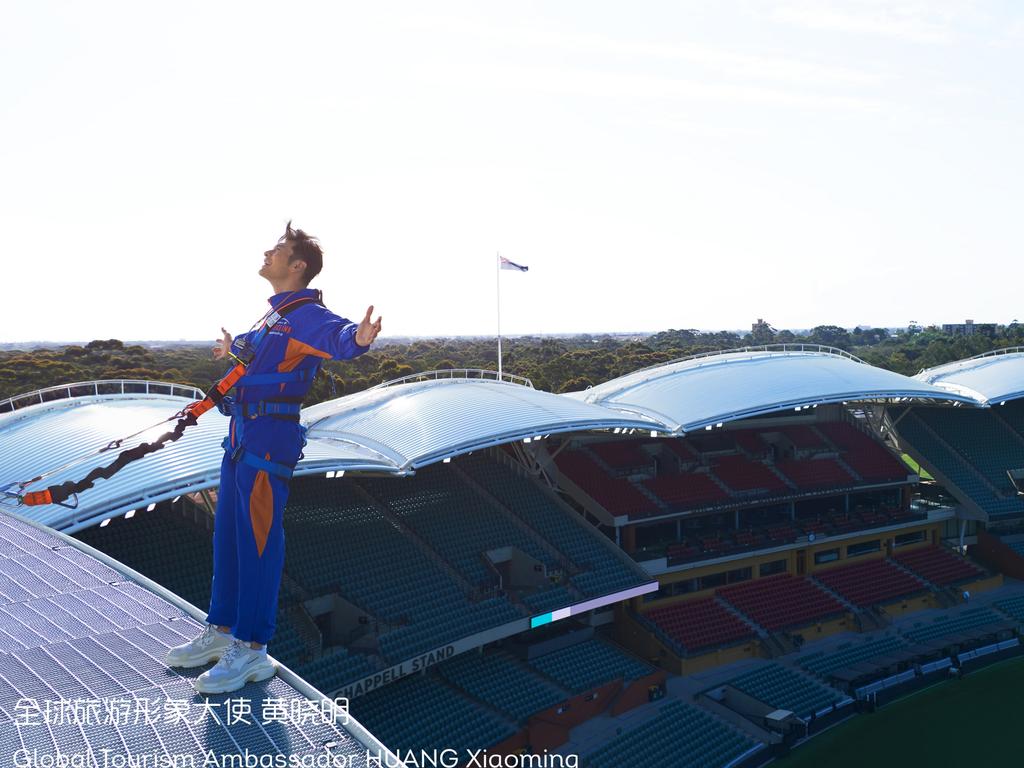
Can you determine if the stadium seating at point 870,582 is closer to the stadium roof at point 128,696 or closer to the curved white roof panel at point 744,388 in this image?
the curved white roof panel at point 744,388

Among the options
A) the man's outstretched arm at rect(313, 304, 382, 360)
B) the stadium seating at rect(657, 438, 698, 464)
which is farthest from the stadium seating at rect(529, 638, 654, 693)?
the man's outstretched arm at rect(313, 304, 382, 360)

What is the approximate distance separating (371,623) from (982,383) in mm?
33189

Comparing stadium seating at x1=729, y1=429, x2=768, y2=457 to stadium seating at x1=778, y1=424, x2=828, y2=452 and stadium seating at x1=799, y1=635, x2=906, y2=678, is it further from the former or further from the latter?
stadium seating at x1=799, y1=635, x2=906, y2=678

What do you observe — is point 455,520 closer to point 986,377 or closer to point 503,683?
point 503,683

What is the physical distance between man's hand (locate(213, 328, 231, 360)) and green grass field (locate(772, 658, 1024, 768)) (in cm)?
2154

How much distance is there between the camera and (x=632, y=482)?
33.9 meters

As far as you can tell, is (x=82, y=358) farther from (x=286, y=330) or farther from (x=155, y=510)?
(x=286, y=330)

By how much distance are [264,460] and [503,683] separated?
19.4 m

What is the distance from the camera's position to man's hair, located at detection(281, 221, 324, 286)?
284 inches

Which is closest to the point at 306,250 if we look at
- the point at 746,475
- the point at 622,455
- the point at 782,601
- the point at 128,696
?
the point at 128,696

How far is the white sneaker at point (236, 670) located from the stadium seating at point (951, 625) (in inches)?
1228

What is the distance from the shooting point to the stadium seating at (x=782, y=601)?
31.6 meters

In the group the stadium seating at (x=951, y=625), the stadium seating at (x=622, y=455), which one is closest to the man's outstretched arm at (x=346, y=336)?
the stadium seating at (x=622, y=455)

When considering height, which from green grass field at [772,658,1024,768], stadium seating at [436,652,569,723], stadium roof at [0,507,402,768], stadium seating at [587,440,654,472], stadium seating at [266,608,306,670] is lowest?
green grass field at [772,658,1024,768]
